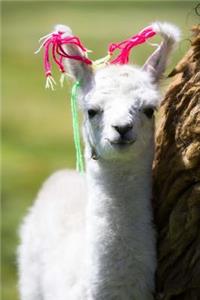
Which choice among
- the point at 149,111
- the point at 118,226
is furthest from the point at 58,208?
the point at 149,111

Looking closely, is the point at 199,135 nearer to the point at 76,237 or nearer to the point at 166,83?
the point at 166,83

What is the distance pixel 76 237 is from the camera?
6133mm

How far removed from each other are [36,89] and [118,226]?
14.1 meters

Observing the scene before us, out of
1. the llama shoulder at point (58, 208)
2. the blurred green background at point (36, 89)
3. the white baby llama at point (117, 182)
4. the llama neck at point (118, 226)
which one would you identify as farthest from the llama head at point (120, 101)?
the llama shoulder at point (58, 208)

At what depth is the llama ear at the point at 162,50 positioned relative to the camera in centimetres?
575

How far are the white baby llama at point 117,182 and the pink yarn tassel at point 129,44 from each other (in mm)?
100

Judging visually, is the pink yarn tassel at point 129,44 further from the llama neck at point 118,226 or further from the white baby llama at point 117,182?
the llama neck at point 118,226

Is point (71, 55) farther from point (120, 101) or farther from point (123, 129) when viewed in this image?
point (123, 129)

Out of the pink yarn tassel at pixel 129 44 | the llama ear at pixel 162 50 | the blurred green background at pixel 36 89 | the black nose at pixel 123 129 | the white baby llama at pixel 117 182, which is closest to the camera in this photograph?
the black nose at pixel 123 129

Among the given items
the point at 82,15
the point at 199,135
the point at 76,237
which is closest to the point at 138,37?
the point at 199,135

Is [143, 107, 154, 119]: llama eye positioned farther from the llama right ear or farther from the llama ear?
the llama right ear

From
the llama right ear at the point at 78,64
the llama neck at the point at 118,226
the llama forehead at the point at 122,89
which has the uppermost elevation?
the llama right ear at the point at 78,64

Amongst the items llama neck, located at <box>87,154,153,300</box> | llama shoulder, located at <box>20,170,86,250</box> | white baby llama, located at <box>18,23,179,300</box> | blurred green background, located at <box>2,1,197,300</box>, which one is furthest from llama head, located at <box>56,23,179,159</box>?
llama shoulder, located at <box>20,170,86,250</box>

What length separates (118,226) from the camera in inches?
223
